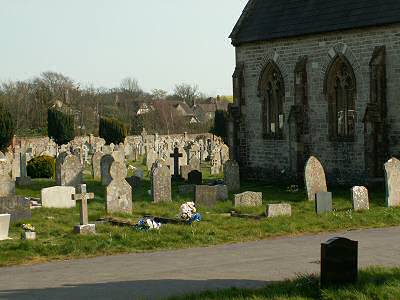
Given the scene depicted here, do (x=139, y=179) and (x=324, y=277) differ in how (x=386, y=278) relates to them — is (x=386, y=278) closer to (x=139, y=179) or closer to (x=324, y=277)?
(x=324, y=277)

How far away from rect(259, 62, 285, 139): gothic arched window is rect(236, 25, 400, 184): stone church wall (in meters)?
0.24

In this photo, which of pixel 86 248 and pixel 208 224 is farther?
pixel 208 224

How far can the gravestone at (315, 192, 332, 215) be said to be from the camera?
18703 mm

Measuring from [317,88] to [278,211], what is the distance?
9462mm

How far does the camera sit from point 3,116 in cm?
4100

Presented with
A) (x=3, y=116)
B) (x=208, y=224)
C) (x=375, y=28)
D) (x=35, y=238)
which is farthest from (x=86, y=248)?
(x=3, y=116)

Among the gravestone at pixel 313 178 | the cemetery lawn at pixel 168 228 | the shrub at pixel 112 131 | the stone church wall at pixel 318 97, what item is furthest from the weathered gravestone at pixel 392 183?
the shrub at pixel 112 131

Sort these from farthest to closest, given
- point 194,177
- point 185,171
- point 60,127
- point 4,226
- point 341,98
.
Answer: point 60,127 → point 185,171 → point 194,177 → point 341,98 → point 4,226

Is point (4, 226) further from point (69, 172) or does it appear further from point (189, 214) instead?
point (69, 172)

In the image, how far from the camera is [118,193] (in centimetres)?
1917

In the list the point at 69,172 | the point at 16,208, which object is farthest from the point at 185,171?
the point at 16,208

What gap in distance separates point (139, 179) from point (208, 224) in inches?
385

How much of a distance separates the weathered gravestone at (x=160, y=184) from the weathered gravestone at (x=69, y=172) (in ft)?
14.4

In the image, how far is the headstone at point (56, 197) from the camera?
796 inches
